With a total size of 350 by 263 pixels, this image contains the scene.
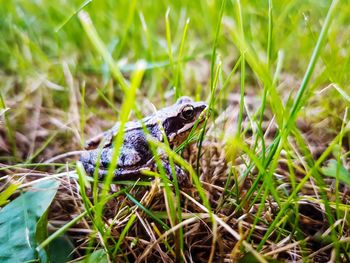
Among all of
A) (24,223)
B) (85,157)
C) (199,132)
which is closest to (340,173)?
(199,132)

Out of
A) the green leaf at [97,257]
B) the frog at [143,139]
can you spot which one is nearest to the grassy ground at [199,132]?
the green leaf at [97,257]

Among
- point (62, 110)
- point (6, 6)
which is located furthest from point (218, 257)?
point (6, 6)

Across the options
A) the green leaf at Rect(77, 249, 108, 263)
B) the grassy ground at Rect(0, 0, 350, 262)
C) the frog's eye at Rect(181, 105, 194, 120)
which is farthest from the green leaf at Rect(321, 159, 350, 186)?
the green leaf at Rect(77, 249, 108, 263)

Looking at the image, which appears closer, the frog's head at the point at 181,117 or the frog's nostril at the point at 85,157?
the frog's nostril at the point at 85,157

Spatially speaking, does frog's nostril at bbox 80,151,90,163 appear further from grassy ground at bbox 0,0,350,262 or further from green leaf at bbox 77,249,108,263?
green leaf at bbox 77,249,108,263

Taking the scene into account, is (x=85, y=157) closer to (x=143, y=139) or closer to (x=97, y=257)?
(x=143, y=139)

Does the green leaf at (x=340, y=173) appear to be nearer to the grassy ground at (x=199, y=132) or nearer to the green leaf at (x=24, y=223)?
the grassy ground at (x=199, y=132)
